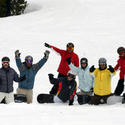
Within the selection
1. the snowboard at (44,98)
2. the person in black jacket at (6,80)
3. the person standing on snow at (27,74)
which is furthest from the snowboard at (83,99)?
the person in black jacket at (6,80)

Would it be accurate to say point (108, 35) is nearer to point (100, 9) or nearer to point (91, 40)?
point (91, 40)

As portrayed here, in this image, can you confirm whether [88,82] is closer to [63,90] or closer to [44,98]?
[63,90]

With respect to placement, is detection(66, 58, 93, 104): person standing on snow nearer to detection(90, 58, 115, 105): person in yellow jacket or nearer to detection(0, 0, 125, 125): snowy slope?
detection(90, 58, 115, 105): person in yellow jacket

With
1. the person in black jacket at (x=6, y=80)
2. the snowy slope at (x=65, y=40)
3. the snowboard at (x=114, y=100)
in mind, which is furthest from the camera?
the snowboard at (x=114, y=100)

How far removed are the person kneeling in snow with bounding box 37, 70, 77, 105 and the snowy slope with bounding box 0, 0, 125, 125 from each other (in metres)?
0.35

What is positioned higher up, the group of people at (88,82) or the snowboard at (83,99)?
the group of people at (88,82)

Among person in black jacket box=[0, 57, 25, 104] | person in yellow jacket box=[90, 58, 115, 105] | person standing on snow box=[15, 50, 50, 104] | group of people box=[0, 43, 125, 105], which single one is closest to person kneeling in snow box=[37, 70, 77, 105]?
group of people box=[0, 43, 125, 105]

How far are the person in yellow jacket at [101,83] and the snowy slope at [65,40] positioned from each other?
488 mm

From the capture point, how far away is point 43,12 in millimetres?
26625

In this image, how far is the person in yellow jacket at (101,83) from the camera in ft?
25.1

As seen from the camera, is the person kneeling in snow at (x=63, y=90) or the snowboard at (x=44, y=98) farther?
the snowboard at (x=44, y=98)

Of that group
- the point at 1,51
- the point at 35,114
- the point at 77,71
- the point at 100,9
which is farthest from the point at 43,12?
the point at 35,114

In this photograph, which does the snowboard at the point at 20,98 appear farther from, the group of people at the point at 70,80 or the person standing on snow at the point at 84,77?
the person standing on snow at the point at 84,77

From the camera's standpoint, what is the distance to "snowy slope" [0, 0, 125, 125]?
5.74 metres
